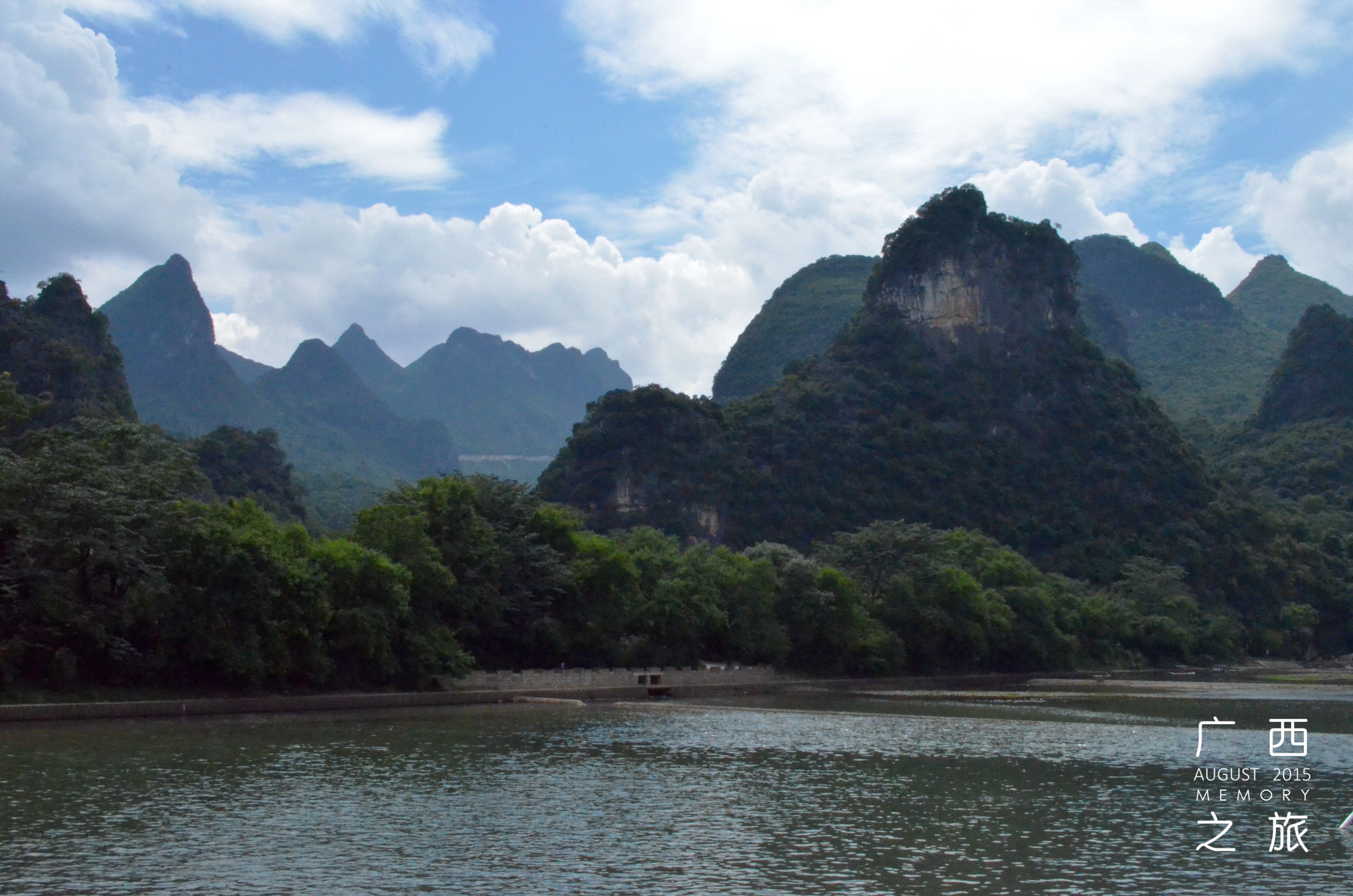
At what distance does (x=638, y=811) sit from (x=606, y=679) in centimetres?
3091

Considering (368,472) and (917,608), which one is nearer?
(917,608)

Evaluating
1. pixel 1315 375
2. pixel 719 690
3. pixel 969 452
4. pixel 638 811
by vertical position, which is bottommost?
pixel 719 690

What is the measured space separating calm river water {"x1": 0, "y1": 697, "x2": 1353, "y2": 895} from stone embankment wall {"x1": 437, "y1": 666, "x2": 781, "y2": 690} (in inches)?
438

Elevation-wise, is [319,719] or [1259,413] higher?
[1259,413]

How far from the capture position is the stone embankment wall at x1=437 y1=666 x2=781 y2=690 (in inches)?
1807

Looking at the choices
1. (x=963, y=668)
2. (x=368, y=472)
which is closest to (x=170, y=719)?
(x=963, y=668)

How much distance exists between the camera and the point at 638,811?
20.5m

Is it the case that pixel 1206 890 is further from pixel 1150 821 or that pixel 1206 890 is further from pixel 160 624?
pixel 160 624

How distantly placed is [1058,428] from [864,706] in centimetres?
8820

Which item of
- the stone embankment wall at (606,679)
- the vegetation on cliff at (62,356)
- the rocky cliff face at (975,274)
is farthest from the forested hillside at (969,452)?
the stone embankment wall at (606,679)

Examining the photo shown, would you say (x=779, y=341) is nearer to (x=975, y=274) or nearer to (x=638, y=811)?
(x=975, y=274)

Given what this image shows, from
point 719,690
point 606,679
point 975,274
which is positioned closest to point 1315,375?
point 975,274

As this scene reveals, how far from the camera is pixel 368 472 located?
196 meters

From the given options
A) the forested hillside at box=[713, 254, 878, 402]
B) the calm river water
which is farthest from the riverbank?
the forested hillside at box=[713, 254, 878, 402]
